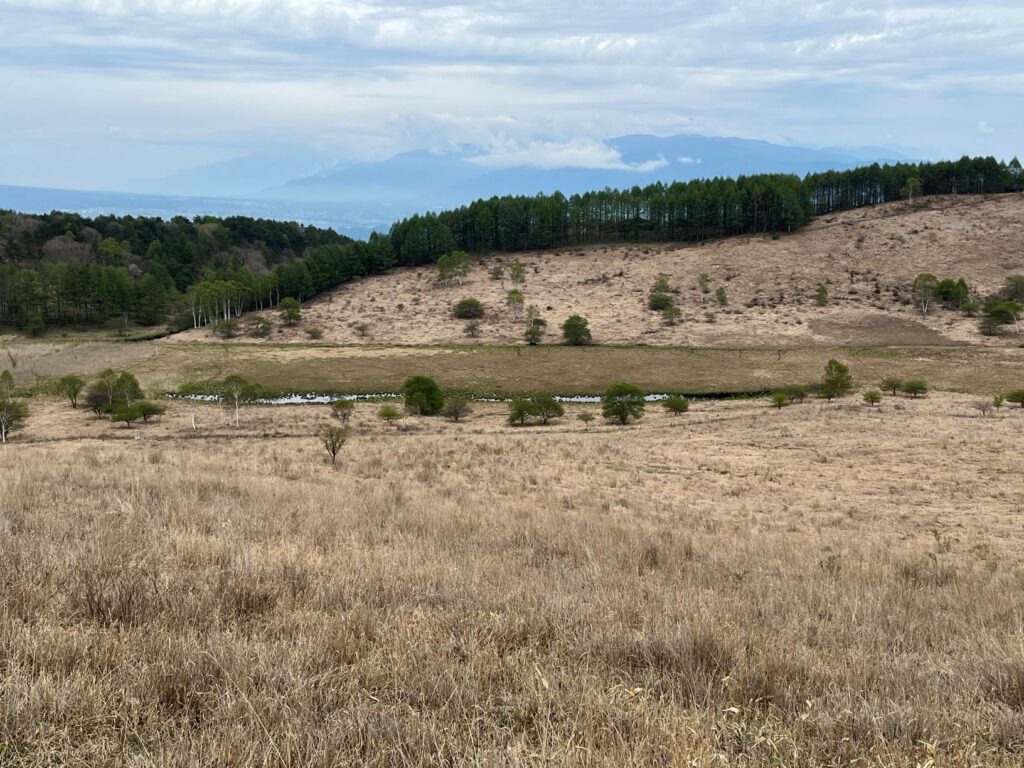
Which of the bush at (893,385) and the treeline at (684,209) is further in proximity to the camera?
the treeline at (684,209)

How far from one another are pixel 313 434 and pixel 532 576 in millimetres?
33687

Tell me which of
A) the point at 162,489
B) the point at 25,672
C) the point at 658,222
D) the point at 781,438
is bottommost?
the point at 781,438

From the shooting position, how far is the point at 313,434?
3916 cm

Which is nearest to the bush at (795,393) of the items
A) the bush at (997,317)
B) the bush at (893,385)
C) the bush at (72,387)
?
the bush at (893,385)

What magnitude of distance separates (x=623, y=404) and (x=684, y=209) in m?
82.0

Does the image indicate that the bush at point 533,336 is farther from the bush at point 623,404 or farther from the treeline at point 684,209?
the treeline at point 684,209

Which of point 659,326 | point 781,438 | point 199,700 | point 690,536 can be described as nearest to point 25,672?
point 199,700

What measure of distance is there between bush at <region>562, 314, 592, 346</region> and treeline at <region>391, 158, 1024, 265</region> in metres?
46.3

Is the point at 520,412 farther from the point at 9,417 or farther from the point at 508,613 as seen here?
the point at 508,613

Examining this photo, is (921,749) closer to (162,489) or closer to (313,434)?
(162,489)

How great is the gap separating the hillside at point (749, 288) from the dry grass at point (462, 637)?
236 ft

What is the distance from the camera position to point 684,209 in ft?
390

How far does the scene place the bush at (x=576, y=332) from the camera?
261 feet

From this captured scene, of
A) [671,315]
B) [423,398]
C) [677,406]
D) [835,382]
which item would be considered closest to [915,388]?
[835,382]
